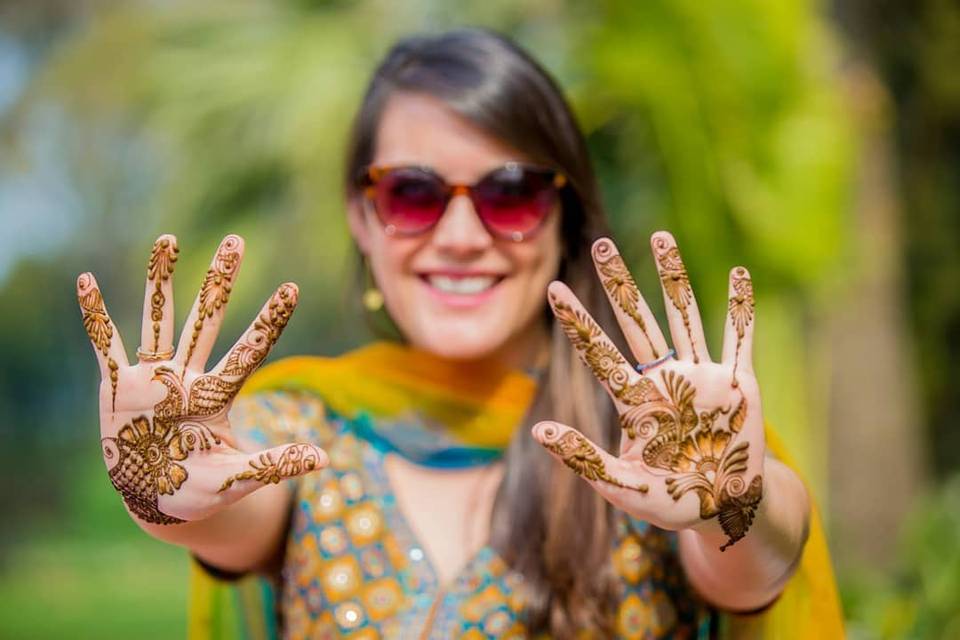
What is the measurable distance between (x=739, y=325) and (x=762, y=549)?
0.28 metres

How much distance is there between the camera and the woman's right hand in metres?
1.29

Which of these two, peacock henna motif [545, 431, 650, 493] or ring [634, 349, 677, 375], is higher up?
ring [634, 349, 677, 375]

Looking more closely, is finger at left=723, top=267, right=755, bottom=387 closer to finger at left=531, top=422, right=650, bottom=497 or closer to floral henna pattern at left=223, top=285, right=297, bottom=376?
finger at left=531, top=422, right=650, bottom=497

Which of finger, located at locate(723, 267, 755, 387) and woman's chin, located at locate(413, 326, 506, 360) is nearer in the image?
finger, located at locate(723, 267, 755, 387)

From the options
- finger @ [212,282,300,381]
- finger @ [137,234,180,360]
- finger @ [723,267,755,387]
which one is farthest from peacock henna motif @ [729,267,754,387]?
finger @ [137,234,180,360]

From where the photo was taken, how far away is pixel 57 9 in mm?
11969

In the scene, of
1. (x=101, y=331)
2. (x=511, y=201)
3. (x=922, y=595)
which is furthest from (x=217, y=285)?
(x=922, y=595)

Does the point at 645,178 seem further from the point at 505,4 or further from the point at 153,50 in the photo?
the point at 153,50

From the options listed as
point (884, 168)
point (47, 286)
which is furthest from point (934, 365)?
point (47, 286)

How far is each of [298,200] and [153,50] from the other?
1545 mm

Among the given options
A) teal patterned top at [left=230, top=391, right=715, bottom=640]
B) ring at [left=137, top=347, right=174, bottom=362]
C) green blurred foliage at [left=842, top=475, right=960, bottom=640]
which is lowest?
green blurred foliage at [left=842, top=475, right=960, bottom=640]

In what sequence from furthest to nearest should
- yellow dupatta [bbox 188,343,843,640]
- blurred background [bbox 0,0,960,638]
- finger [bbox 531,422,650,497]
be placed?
blurred background [bbox 0,0,960,638] < yellow dupatta [bbox 188,343,843,640] < finger [bbox 531,422,650,497]

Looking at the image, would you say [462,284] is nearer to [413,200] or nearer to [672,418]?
[413,200]

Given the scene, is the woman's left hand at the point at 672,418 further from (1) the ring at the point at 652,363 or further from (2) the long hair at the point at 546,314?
(2) the long hair at the point at 546,314
